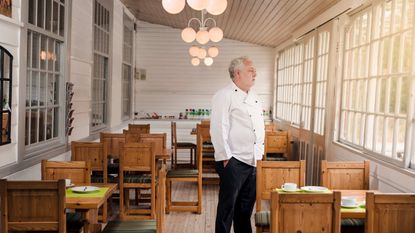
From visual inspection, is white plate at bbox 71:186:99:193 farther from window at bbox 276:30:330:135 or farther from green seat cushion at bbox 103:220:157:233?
window at bbox 276:30:330:135

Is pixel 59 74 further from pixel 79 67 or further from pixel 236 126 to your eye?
pixel 236 126

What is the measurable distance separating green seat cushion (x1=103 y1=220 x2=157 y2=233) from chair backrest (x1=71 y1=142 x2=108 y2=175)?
5.86 ft

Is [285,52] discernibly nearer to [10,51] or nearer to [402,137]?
[402,137]

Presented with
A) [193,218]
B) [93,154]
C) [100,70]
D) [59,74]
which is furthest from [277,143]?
[59,74]

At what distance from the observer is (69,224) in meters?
3.83

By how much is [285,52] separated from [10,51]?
727 cm

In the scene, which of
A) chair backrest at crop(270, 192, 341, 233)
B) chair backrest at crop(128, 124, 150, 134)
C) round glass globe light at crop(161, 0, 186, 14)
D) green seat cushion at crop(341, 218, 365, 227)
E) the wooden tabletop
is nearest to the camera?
chair backrest at crop(270, 192, 341, 233)

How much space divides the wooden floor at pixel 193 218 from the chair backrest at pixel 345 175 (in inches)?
61.6

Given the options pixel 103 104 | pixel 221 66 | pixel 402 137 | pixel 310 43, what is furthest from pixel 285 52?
pixel 402 137

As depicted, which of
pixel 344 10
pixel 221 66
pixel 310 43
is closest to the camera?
pixel 344 10

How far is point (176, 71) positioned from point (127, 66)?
4.86ft

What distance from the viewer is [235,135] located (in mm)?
4004

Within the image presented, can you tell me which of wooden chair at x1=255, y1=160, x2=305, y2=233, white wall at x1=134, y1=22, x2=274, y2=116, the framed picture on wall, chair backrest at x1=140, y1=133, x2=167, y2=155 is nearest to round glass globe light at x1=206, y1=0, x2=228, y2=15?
wooden chair at x1=255, y1=160, x2=305, y2=233

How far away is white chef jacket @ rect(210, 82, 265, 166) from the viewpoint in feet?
13.0
